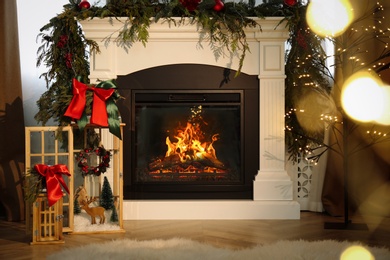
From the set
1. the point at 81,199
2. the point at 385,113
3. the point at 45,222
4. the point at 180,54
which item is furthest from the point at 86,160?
the point at 385,113

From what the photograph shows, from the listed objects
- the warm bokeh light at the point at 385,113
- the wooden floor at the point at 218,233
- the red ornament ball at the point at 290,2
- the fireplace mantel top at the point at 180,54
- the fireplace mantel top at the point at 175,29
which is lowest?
the wooden floor at the point at 218,233

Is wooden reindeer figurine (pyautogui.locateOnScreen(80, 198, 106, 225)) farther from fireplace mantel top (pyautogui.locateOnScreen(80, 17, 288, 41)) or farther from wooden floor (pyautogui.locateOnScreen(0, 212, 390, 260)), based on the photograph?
fireplace mantel top (pyautogui.locateOnScreen(80, 17, 288, 41))

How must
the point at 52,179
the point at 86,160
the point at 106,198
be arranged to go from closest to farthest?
the point at 52,179
the point at 86,160
the point at 106,198

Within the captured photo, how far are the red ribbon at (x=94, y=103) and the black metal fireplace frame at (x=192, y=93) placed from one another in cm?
74

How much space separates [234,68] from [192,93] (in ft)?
Result: 1.31

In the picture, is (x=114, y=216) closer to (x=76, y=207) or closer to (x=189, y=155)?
(x=76, y=207)

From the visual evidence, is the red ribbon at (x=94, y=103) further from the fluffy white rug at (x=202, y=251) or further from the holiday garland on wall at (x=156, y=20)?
the fluffy white rug at (x=202, y=251)

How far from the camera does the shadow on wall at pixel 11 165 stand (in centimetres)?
480

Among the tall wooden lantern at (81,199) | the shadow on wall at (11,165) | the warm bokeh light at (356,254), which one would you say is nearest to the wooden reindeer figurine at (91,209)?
the tall wooden lantern at (81,199)

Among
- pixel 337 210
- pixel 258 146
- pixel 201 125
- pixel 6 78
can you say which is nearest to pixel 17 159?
pixel 6 78

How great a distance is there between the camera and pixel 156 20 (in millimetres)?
4629

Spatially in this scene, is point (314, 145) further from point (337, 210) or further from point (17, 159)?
point (17, 159)

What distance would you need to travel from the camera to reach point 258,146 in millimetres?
4848

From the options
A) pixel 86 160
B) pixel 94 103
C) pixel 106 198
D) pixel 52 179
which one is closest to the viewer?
pixel 52 179
